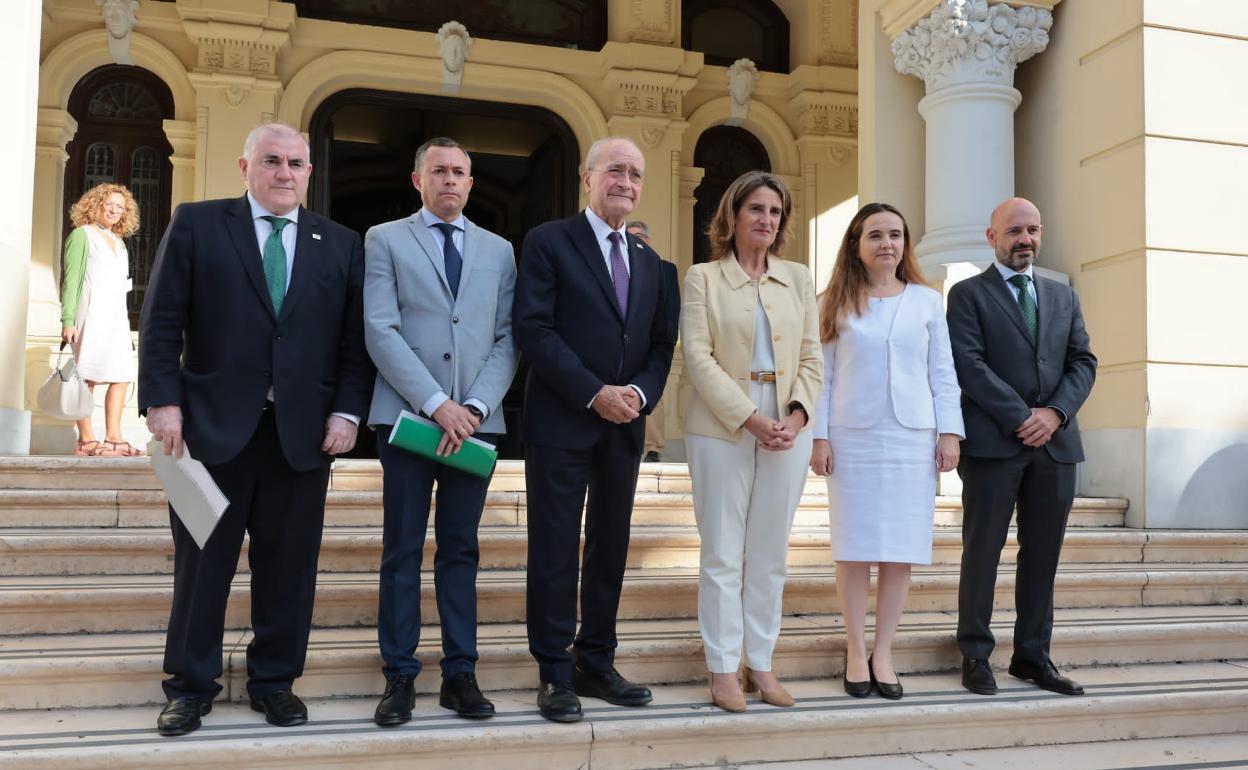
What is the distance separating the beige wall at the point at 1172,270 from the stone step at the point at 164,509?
1.22 metres

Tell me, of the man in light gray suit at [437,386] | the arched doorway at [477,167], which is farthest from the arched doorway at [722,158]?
the man in light gray suit at [437,386]

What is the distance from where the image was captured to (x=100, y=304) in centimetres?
651

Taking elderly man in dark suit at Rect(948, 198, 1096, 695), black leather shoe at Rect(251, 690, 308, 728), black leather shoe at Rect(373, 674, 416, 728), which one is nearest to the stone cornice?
elderly man in dark suit at Rect(948, 198, 1096, 695)

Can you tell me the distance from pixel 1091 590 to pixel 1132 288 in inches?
74.9

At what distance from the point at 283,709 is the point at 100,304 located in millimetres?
4190

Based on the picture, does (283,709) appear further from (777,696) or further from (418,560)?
(777,696)

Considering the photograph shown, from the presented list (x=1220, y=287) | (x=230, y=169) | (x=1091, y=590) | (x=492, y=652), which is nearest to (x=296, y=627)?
(x=492, y=652)

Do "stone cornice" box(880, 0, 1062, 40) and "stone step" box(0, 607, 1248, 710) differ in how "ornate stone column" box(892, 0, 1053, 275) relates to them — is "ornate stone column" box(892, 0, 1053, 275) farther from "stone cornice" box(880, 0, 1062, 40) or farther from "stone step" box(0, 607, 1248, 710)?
"stone step" box(0, 607, 1248, 710)

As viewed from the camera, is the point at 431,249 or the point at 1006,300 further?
the point at 1006,300

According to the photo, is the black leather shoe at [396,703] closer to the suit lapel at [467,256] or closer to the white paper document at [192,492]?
the white paper document at [192,492]

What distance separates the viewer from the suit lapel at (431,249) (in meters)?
3.51

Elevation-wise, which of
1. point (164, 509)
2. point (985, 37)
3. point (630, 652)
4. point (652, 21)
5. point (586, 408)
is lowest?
point (630, 652)

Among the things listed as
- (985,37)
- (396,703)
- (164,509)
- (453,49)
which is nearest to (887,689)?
(396,703)

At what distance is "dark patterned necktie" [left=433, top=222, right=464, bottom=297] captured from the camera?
3.54 metres
